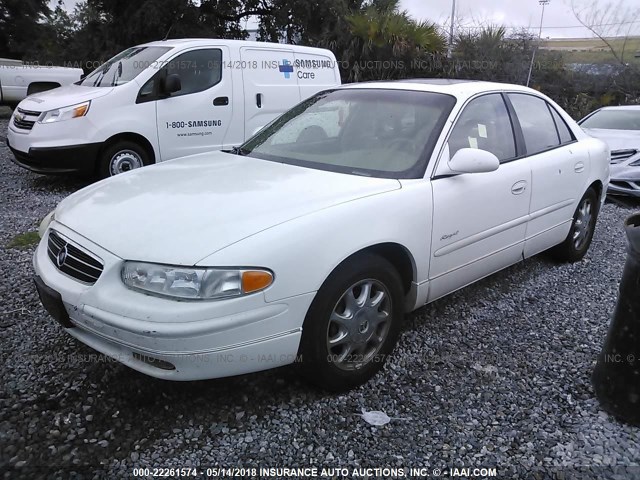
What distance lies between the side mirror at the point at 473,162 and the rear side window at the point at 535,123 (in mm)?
1018

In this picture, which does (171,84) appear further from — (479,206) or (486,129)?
(479,206)

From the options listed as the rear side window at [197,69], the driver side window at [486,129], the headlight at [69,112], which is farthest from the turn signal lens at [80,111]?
the driver side window at [486,129]

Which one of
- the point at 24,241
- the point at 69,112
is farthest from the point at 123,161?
the point at 24,241

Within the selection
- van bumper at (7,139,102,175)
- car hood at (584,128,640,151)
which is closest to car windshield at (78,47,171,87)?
van bumper at (7,139,102,175)

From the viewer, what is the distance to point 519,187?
3590mm

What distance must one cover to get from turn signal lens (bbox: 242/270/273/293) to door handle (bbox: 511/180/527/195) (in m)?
2.03

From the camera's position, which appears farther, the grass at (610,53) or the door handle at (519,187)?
the grass at (610,53)

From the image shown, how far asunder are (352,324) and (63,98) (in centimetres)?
526

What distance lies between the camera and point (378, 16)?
14.0m

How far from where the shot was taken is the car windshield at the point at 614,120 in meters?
8.38

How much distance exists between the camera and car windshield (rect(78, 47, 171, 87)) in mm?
6531

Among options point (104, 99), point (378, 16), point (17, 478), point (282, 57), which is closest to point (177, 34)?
point (378, 16)

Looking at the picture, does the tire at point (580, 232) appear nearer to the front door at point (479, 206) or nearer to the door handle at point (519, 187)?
the front door at point (479, 206)

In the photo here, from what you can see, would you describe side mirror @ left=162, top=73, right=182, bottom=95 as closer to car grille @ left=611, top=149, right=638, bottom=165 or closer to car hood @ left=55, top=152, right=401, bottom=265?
car hood @ left=55, top=152, right=401, bottom=265
